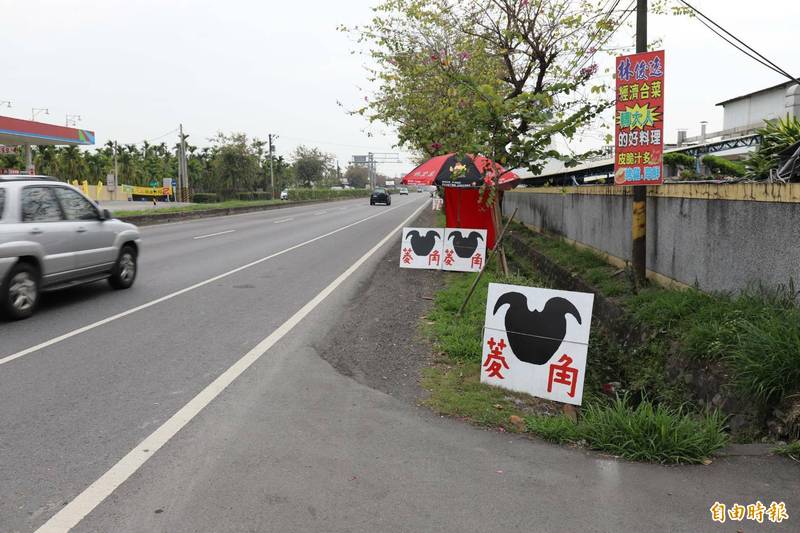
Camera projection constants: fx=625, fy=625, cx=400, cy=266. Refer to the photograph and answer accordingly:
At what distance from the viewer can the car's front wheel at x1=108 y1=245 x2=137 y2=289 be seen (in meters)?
9.98

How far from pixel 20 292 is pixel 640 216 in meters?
7.89

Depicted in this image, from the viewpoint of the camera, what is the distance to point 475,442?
14.1ft

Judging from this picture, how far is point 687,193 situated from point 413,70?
1281cm

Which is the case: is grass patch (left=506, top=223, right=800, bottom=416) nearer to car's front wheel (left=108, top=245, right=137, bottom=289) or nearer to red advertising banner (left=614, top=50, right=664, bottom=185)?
red advertising banner (left=614, top=50, right=664, bottom=185)

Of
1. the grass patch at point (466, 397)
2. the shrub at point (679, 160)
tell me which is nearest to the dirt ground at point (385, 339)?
the grass patch at point (466, 397)

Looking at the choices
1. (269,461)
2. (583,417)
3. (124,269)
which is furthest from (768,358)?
(124,269)

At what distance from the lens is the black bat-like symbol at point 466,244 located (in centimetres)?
1256

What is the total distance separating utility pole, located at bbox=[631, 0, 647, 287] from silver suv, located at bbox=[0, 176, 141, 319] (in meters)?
7.71

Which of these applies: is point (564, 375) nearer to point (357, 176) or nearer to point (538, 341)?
point (538, 341)

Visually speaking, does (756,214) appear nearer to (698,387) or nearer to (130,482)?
(698,387)

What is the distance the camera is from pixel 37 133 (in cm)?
3528

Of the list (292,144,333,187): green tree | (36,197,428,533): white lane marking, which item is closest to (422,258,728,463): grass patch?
(36,197,428,533): white lane marking

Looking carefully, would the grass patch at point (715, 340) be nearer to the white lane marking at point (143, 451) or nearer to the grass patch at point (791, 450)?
the grass patch at point (791, 450)

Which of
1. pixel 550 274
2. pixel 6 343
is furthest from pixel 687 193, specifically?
pixel 6 343
